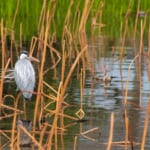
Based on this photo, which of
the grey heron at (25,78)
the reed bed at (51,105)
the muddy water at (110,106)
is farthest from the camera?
the grey heron at (25,78)

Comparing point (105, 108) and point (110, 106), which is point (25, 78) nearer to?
point (105, 108)

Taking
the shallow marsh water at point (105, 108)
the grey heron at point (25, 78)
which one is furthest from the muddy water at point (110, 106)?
the grey heron at point (25, 78)

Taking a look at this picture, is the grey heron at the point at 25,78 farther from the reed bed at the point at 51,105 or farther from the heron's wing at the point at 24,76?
the reed bed at the point at 51,105

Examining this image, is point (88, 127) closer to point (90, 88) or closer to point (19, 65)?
point (19, 65)

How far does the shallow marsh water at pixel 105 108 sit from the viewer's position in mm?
8703

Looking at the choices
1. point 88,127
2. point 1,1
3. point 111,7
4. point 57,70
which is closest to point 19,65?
point 88,127

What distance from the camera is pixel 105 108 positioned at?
1083 cm

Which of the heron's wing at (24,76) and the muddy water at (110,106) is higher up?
the heron's wing at (24,76)

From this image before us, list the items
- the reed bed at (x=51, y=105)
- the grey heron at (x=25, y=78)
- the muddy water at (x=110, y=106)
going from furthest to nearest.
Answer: the grey heron at (x=25, y=78), the muddy water at (x=110, y=106), the reed bed at (x=51, y=105)

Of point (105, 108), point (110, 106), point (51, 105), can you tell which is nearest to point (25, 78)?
point (51, 105)

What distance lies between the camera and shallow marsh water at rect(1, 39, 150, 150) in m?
8.70

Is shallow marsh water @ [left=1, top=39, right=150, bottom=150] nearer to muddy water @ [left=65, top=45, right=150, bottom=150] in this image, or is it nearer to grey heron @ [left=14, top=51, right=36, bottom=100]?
muddy water @ [left=65, top=45, right=150, bottom=150]

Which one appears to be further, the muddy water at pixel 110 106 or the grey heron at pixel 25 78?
the grey heron at pixel 25 78

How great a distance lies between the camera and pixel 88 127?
950cm
